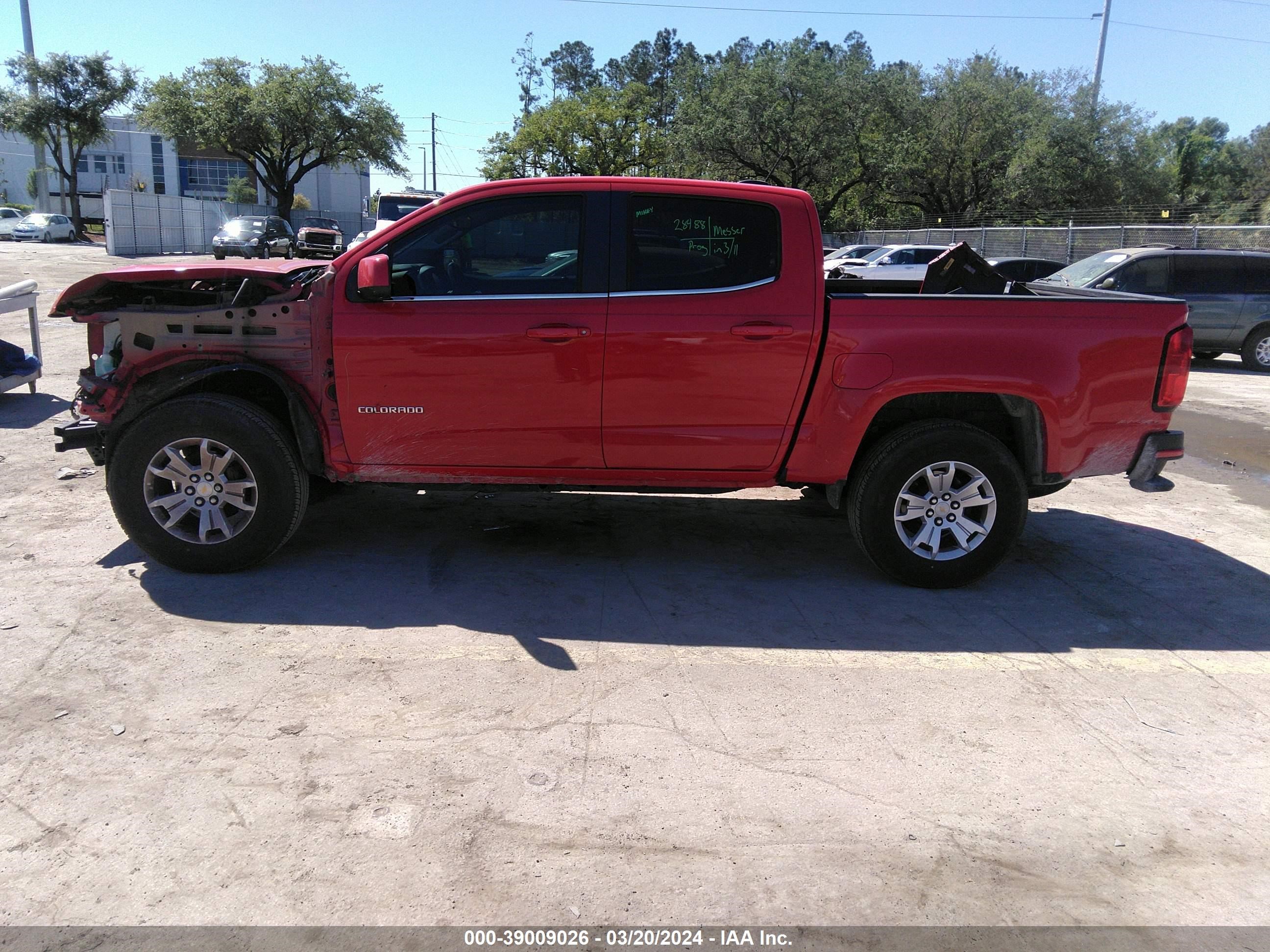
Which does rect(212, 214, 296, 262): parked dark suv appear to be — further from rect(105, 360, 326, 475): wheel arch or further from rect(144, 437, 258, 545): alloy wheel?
rect(144, 437, 258, 545): alloy wheel

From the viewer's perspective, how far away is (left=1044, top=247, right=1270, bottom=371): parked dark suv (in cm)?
1442

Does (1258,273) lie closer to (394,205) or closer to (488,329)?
(488,329)

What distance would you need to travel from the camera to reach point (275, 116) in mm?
45219

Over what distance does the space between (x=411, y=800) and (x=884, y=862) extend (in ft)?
5.18

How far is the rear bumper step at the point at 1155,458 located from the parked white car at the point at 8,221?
177 feet

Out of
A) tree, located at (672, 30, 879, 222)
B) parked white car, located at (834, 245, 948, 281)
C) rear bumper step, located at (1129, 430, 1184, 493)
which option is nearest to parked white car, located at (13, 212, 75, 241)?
tree, located at (672, 30, 879, 222)

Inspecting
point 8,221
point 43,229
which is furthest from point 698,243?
point 8,221

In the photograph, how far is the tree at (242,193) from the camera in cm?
6862

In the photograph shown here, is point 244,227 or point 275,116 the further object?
point 275,116

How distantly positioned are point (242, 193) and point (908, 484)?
73240mm

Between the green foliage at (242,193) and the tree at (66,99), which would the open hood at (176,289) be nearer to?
the tree at (66,99)

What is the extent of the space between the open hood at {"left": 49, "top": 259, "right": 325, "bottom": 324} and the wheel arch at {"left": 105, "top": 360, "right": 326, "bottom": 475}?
1.08ft

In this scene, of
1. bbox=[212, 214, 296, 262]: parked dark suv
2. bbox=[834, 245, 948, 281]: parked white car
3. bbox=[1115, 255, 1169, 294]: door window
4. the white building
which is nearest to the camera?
bbox=[1115, 255, 1169, 294]: door window

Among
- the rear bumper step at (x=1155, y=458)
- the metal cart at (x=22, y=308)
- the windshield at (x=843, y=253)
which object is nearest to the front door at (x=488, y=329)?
the rear bumper step at (x=1155, y=458)
